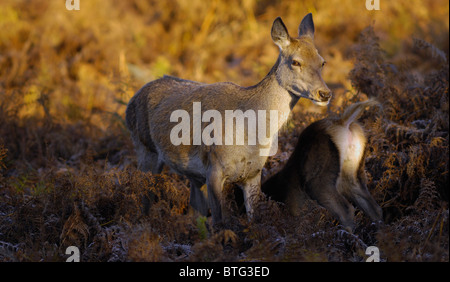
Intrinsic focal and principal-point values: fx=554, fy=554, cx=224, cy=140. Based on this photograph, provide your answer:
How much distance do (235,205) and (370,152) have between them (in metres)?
2.06

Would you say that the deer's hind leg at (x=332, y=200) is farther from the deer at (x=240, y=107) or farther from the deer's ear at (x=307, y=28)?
the deer's ear at (x=307, y=28)

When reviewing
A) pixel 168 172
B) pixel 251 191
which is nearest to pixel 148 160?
pixel 168 172

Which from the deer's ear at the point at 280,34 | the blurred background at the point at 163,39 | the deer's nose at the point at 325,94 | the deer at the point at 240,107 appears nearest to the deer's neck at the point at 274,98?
the deer at the point at 240,107

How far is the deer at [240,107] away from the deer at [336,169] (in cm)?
64

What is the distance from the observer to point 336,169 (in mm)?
6406

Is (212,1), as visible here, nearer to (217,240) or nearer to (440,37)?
(440,37)

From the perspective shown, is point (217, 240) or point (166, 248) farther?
point (166, 248)

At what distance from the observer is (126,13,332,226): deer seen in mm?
5871

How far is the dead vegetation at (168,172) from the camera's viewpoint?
537 cm

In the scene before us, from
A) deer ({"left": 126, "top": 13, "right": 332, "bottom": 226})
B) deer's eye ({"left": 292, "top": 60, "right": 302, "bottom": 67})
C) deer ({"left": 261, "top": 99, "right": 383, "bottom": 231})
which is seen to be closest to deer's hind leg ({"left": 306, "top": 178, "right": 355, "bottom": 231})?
deer ({"left": 261, "top": 99, "right": 383, "bottom": 231})

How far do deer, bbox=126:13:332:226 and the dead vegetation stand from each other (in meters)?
0.32

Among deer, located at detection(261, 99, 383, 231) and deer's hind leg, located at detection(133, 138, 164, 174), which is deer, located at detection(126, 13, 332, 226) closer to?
deer's hind leg, located at detection(133, 138, 164, 174)

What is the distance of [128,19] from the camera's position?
16422mm
